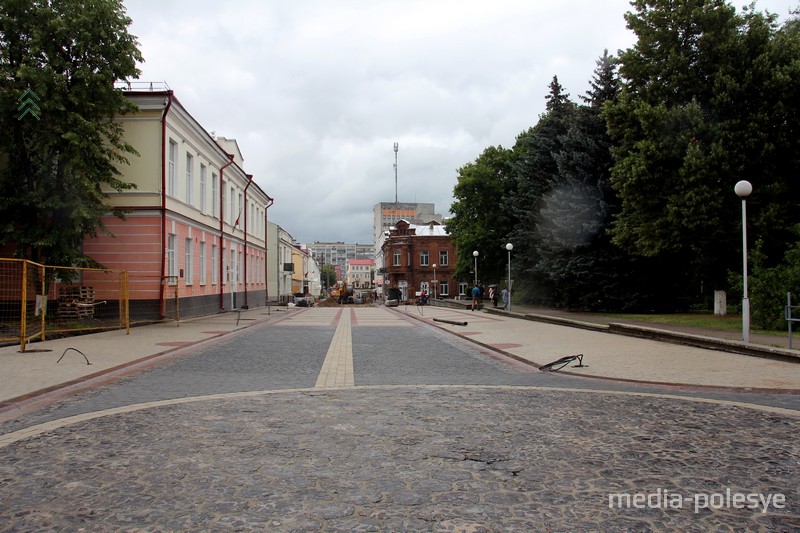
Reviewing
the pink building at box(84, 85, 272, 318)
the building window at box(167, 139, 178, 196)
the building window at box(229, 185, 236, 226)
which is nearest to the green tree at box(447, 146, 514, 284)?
the building window at box(229, 185, 236, 226)

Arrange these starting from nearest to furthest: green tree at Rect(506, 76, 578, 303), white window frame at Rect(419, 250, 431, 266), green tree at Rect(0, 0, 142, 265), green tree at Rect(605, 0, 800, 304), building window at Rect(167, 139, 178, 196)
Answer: green tree at Rect(0, 0, 142, 265) < green tree at Rect(605, 0, 800, 304) < building window at Rect(167, 139, 178, 196) < green tree at Rect(506, 76, 578, 303) < white window frame at Rect(419, 250, 431, 266)

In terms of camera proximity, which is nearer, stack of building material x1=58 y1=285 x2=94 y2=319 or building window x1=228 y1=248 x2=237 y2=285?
stack of building material x1=58 y1=285 x2=94 y2=319

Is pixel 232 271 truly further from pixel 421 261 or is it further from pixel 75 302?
pixel 421 261

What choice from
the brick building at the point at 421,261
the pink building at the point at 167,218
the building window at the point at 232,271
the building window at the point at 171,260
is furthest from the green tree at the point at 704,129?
the brick building at the point at 421,261

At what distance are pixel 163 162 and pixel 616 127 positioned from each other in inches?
776

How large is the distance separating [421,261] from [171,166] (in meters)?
57.2

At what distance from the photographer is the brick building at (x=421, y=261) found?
80.5 metres

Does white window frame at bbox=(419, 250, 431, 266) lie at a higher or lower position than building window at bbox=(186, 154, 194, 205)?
lower

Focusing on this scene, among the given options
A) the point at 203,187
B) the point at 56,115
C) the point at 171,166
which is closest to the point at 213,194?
the point at 203,187

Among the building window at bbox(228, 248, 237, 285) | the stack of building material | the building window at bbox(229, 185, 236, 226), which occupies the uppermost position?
the building window at bbox(229, 185, 236, 226)

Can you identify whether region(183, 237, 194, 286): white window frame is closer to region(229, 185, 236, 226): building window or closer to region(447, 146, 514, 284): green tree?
region(229, 185, 236, 226): building window

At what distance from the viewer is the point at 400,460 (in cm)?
469

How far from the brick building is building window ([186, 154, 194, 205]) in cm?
5326

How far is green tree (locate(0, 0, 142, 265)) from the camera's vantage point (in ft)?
61.5
